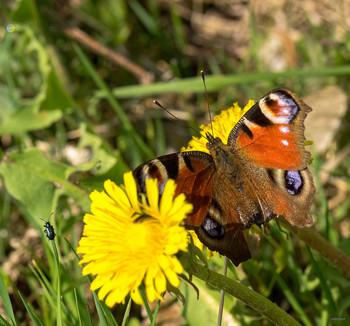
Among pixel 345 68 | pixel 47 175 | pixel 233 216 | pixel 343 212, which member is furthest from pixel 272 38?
pixel 233 216

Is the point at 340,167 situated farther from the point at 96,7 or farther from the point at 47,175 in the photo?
the point at 96,7

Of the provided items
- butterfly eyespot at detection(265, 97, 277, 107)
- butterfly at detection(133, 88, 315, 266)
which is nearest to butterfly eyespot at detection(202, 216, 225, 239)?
butterfly at detection(133, 88, 315, 266)

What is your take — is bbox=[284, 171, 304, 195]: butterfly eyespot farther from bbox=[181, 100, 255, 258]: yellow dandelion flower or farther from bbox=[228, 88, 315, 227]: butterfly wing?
bbox=[181, 100, 255, 258]: yellow dandelion flower

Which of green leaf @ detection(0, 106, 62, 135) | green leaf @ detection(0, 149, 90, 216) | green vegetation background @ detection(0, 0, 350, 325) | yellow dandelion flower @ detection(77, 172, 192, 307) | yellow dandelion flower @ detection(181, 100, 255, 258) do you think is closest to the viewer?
yellow dandelion flower @ detection(77, 172, 192, 307)

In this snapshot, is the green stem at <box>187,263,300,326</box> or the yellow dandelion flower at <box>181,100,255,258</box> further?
the yellow dandelion flower at <box>181,100,255,258</box>

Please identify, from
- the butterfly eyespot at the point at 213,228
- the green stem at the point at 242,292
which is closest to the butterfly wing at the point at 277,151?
the butterfly eyespot at the point at 213,228
